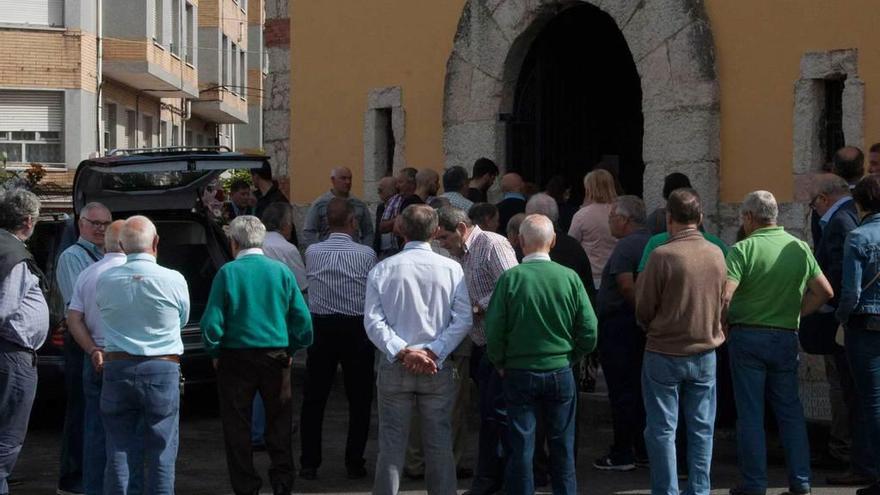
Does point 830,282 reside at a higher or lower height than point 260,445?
higher

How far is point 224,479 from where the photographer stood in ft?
30.4

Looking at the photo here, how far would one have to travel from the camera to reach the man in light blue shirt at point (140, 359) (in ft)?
24.6

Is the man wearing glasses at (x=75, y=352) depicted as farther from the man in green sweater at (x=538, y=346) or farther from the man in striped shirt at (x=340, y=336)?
the man in green sweater at (x=538, y=346)

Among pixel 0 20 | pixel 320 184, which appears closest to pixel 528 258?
pixel 320 184

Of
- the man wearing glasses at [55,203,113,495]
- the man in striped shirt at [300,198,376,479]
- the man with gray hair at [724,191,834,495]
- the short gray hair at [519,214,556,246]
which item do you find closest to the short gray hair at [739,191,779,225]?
the man with gray hair at [724,191,834,495]

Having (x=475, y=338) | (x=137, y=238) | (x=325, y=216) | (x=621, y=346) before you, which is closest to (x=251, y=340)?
(x=137, y=238)

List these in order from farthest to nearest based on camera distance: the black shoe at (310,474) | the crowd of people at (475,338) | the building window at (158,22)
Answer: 1. the building window at (158,22)
2. the black shoe at (310,474)
3. the crowd of people at (475,338)

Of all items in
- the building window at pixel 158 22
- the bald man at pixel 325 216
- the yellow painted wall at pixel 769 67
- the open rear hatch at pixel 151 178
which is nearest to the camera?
the yellow painted wall at pixel 769 67

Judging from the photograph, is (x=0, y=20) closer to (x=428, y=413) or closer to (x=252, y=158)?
(x=252, y=158)

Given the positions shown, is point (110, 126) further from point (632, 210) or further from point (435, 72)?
point (632, 210)

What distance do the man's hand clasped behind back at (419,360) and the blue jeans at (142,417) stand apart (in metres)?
1.16

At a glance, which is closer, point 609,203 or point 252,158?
point 609,203

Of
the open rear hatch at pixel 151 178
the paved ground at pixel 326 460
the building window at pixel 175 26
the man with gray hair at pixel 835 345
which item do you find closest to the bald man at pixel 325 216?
the open rear hatch at pixel 151 178

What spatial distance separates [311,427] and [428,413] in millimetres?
1762
